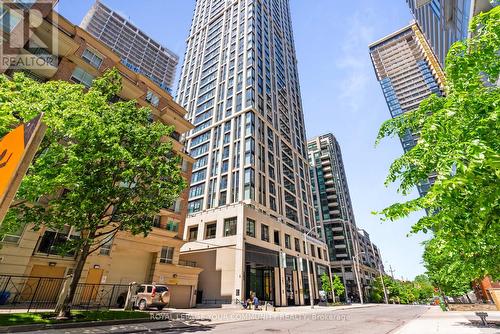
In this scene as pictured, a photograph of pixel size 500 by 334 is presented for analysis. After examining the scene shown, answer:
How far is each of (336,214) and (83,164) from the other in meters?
88.5

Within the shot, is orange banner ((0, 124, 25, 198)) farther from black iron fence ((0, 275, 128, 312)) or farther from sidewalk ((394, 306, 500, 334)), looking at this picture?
black iron fence ((0, 275, 128, 312))

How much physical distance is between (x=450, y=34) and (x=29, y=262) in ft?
151

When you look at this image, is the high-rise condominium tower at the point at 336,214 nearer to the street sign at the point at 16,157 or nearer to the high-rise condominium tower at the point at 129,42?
the high-rise condominium tower at the point at 129,42

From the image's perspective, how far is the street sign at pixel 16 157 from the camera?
233cm

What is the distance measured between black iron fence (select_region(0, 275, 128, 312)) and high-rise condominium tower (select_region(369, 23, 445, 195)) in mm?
163171

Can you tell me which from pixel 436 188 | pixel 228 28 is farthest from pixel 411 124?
pixel 228 28

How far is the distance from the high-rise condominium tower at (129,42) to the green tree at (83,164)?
338ft

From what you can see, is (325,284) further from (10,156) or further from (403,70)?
(403,70)

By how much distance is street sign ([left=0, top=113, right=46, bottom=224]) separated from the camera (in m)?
2.33

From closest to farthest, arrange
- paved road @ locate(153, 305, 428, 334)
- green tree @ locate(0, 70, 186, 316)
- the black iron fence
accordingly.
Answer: green tree @ locate(0, 70, 186, 316) → paved road @ locate(153, 305, 428, 334) → the black iron fence

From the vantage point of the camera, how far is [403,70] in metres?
165

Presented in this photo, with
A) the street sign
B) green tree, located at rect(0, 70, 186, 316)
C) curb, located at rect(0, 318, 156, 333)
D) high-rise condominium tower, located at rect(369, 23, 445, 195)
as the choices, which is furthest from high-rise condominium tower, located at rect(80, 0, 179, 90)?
high-rise condominium tower, located at rect(369, 23, 445, 195)

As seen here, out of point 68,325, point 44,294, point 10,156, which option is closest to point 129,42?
point 44,294

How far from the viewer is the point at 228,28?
229 ft
